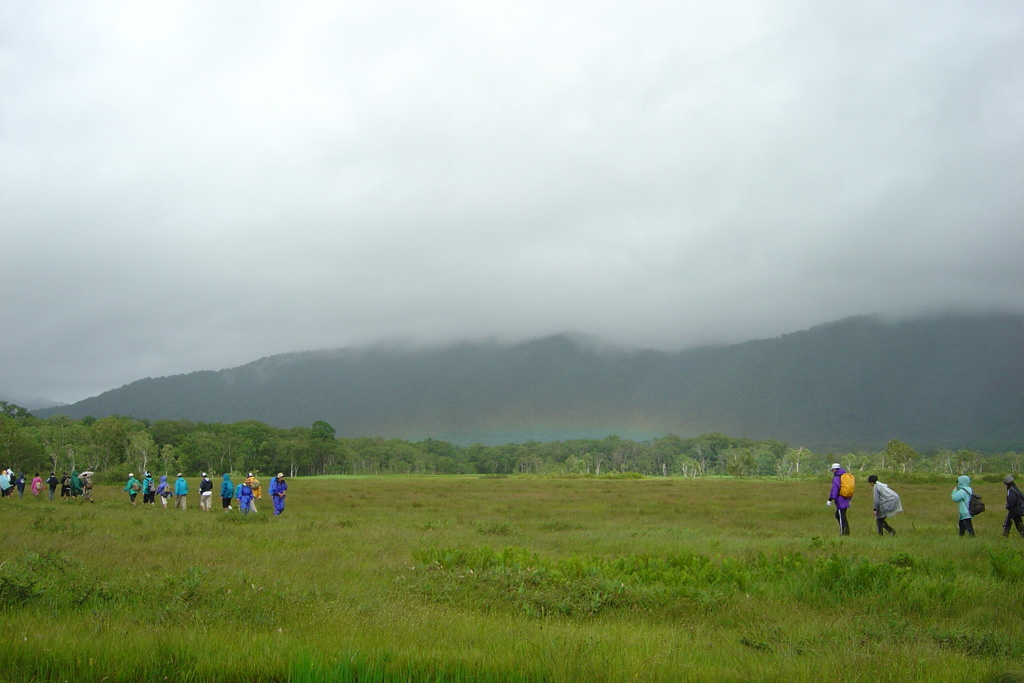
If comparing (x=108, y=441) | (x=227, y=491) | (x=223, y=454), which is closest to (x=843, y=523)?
(x=227, y=491)

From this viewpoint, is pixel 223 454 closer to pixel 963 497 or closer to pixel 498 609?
pixel 963 497

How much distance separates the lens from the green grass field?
18.6ft

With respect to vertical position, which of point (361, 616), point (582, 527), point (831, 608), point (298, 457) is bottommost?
point (298, 457)

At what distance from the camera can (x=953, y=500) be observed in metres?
17.5

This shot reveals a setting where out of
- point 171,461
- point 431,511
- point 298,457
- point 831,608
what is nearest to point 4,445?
point 171,461

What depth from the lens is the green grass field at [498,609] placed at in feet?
18.6

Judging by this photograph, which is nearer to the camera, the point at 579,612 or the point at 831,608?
the point at 579,612

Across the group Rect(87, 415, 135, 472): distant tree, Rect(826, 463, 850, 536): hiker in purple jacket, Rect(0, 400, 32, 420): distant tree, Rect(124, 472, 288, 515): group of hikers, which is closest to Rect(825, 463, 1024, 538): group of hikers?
Rect(826, 463, 850, 536): hiker in purple jacket

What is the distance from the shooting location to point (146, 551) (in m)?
13.0

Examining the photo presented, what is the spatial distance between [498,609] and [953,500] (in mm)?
15775

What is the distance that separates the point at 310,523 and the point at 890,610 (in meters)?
17.7

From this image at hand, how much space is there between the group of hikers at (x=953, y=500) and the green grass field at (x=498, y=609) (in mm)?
774

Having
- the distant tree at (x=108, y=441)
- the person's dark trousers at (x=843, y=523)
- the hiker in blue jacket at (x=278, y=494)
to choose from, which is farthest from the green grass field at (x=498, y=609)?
the distant tree at (x=108, y=441)

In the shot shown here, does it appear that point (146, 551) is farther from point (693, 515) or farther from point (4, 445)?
point (4, 445)
